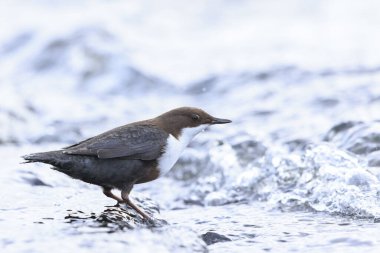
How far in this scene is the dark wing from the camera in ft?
15.9

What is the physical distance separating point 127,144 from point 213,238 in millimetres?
818

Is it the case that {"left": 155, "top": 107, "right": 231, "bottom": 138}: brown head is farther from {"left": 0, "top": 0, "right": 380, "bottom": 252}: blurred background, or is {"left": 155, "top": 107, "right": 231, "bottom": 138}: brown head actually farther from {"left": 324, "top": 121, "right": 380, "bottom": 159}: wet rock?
{"left": 324, "top": 121, "right": 380, "bottom": 159}: wet rock

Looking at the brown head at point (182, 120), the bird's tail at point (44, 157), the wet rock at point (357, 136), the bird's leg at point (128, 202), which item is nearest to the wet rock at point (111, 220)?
the bird's leg at point (128, 202)

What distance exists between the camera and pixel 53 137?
29.1ft


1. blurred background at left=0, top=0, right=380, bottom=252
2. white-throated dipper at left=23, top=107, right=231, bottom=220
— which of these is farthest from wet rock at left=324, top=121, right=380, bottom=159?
→ white-throated dipper at left=23, top=107, right=231, bottom=220

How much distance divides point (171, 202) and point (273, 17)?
26.3 feet

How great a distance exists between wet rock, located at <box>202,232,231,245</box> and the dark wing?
0.64 metres

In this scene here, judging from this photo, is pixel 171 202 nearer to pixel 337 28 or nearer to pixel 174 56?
pixel 174 56

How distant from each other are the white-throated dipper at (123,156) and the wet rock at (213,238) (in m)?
0.42

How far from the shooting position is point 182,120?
5391mm

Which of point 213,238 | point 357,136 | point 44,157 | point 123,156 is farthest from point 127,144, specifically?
point 357,136

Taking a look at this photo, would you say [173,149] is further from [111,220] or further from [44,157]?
[44,157]

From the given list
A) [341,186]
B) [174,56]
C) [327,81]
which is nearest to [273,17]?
[174,56]

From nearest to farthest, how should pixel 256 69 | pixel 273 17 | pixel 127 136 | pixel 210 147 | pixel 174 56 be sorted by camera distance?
1. pixel 127 136
2. pixel 210 147
3. pixel 256 69
4. pixel 174 56
5. pixel 273 17
